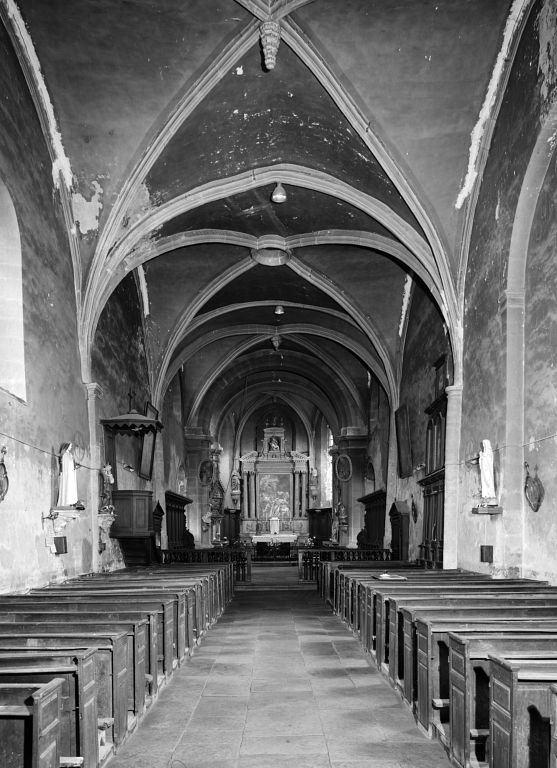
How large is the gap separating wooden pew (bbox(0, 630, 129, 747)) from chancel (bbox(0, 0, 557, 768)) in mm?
23

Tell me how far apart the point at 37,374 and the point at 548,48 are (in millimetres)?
8527

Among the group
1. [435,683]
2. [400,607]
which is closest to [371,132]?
[400,607]

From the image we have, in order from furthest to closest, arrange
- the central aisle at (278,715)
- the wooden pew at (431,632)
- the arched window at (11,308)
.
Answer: the arched window at (11,308) < the wooden pew at (431,632) < the central aisle at (278,715)

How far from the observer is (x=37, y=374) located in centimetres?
1119

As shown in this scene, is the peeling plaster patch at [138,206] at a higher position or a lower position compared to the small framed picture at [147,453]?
higher

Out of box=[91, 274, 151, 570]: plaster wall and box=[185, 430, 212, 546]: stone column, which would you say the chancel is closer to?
box=[91, 274, 151, 570]: plaster wall

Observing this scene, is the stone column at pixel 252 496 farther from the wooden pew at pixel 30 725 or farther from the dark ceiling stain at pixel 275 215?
the wooden pew at pixel 30 725

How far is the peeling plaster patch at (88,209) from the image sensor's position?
13352 mm

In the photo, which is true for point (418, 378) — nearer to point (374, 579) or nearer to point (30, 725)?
point (374, 579)

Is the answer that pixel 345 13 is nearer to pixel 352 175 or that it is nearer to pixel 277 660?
pixel 352 175

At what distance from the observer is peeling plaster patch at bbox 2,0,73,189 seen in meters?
10.3

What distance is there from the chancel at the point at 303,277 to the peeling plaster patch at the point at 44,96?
1.6 inches

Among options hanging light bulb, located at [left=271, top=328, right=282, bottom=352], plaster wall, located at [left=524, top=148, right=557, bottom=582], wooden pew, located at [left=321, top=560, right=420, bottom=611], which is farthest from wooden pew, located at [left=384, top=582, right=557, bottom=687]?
hanging light bulb, located at [left=271, top=328, right=282, bottom=352]

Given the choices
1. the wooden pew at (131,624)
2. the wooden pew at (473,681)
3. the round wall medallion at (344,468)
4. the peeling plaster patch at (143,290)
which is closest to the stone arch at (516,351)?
the wooden pew at (473,681)
